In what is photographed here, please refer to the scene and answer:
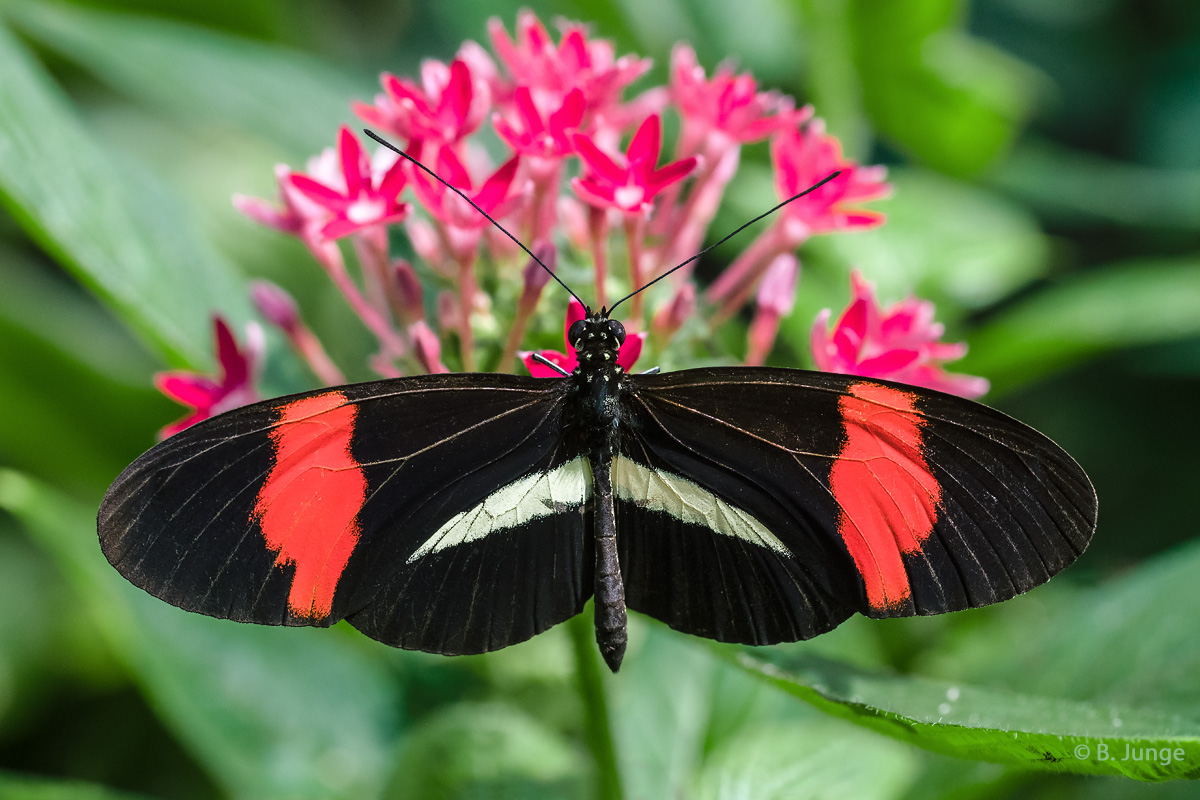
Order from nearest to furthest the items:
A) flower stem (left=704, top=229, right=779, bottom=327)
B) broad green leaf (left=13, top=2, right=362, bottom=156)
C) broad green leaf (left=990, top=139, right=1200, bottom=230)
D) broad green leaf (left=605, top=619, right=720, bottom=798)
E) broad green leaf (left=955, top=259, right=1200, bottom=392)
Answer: flower stem (left=704, top=229, right=779, bottom=327) → broad green leaf (left=605, top=619, right=720, bottom=798) → broad green leaf (left=955, top=259, right=1200, bottom=392) → broad green leaf (left=13, top=2, right=362, bottom=156) → broad green leaf (left=990, top=139, right=1200, bottom=230)

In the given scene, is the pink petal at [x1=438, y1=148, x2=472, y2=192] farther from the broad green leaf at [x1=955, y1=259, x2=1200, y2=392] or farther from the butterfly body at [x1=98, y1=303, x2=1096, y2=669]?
the broad green leaf at [x1=955, y1=259, x2=1200, y2=392]

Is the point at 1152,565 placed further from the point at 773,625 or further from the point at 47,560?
the point at 47,560

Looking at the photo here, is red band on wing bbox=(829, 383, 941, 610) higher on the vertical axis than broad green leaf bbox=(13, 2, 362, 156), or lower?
lower

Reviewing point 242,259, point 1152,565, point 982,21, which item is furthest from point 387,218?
point 982,21

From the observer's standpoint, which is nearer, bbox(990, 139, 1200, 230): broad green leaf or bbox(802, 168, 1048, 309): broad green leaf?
bbox(802, 168, 1048, 309): broad green leaf

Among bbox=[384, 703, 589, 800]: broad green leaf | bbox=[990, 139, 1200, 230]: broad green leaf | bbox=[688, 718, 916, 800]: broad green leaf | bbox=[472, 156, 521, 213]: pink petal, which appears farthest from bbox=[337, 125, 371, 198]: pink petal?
bbox=[990, 139, 1200, 230]: broad green leaf

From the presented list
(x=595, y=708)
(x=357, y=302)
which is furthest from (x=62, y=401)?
(x=595, y=708)

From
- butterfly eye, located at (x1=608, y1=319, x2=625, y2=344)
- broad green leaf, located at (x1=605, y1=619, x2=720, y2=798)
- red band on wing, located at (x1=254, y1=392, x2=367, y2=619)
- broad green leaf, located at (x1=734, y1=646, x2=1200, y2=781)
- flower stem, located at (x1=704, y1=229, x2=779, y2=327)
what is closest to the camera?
broad green leaf, located at (x1=734, y1=646, x2=1200, y2=781)

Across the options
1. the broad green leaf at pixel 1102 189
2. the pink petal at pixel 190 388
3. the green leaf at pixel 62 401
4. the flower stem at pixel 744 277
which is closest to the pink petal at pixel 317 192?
the pink petal at pixel 190 388
